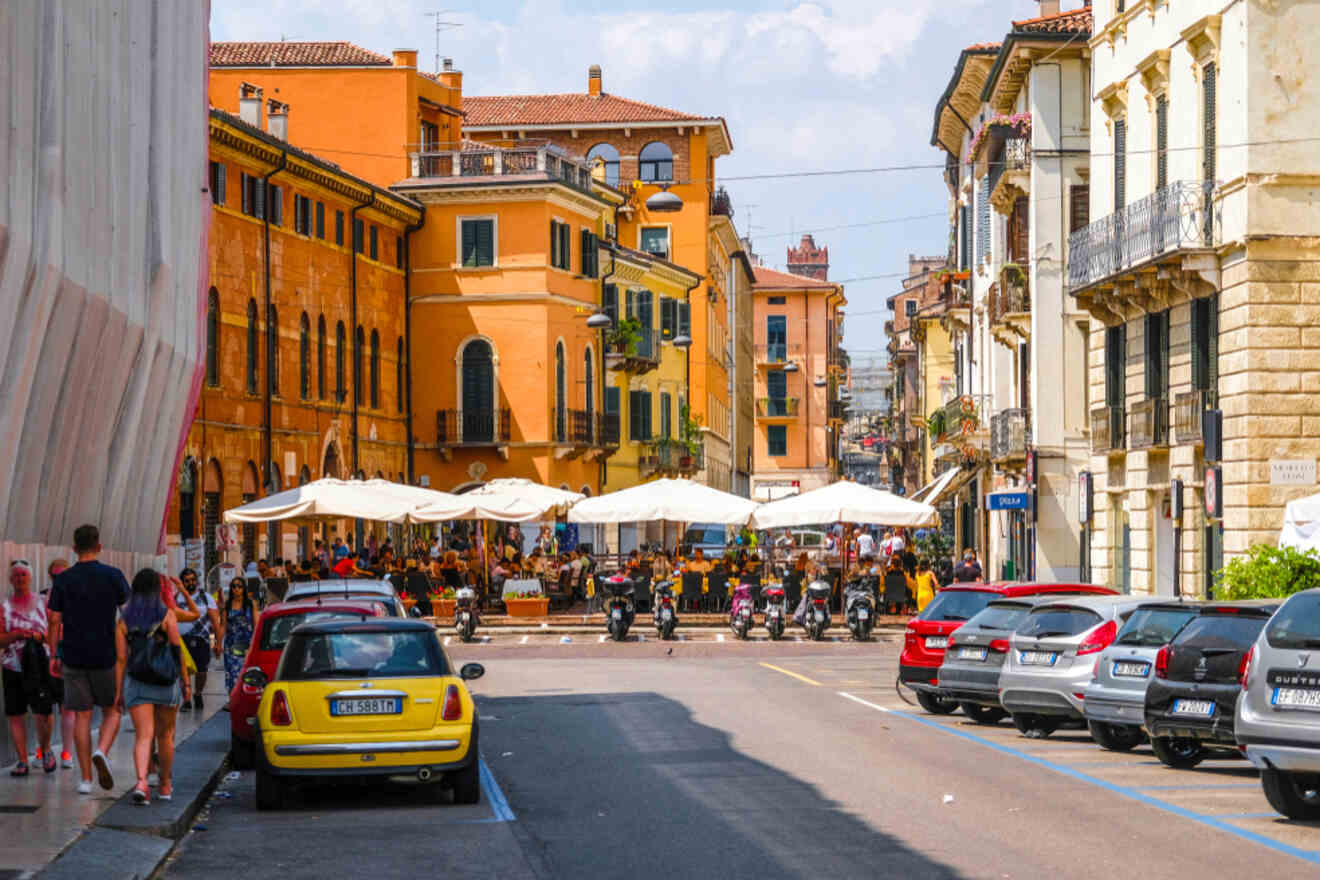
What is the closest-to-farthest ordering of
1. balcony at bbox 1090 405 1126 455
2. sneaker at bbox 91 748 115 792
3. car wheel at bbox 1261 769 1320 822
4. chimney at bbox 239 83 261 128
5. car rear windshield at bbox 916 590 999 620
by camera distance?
1. car wheel at bbox 1261 769 1320 822
2. sneaker at bbox 91 748 115 792
3. car rear windshield at bbox 916 590 999 620
4. balcony at bbox 1090 405 1126 455
5. chimney at bbox 239 83 261 128

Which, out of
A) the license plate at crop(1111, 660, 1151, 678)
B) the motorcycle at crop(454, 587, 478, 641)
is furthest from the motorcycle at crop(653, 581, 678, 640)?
the license plate at crop(1111, 660, 1151, 678)

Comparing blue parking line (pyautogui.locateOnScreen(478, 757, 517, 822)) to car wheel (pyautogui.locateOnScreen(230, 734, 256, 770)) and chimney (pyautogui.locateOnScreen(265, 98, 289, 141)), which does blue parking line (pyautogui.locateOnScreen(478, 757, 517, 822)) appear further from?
chimney (pyautogui.locateOnScreen(265, 98, 289, 141))

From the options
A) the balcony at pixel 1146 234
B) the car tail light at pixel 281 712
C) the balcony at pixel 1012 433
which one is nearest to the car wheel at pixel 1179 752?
the car tail light at pixel 281 712

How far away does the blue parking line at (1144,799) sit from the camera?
1292 cm

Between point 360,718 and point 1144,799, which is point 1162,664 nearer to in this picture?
point 1144,799

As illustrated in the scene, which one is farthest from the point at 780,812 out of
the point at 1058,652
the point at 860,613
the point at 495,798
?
the point at 860,613

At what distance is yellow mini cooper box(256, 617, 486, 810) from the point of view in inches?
611

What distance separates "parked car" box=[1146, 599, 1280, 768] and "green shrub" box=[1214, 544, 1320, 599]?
8.16 meters

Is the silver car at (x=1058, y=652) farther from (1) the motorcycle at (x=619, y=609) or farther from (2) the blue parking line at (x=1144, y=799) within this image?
(1) the motorcycle at (x=619, y=609)

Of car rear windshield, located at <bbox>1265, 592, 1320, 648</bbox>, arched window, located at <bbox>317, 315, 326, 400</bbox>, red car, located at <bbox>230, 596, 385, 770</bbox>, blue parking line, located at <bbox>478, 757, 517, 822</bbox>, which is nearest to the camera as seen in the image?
car rear windshield, located at <bbox>1265, 592, 1320, 648</bbox>

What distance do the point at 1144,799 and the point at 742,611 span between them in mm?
25585

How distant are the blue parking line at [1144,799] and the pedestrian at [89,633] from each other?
7.55m

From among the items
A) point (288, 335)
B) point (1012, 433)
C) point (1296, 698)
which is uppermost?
point (288, 335)

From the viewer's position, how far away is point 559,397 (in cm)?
6981
